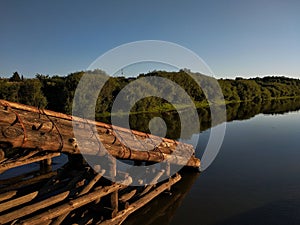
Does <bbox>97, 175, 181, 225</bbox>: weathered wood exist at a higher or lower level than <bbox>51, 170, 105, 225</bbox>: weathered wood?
lower

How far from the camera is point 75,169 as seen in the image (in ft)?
30.6

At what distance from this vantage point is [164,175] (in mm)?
11367

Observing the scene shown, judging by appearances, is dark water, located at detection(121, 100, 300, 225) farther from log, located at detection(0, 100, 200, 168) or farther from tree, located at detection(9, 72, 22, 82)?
tree, located at detection(9, 72, 22, 82)

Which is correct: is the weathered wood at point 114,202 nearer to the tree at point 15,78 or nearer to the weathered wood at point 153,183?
the weathered wood at point 153,183

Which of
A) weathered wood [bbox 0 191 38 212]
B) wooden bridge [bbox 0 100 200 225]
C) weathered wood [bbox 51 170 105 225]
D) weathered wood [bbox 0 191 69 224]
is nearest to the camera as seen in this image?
wooden bridge [bbox 0 100 200 225]

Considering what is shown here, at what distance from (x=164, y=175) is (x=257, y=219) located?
388 centimetres

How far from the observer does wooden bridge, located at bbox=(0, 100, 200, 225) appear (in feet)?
17.8

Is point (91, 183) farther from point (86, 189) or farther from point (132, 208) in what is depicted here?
point (132, 208)

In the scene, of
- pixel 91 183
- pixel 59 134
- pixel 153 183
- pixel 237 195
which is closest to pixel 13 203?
pixel 91 183

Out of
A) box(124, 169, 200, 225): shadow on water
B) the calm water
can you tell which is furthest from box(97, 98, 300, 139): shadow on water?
box(124, 169, 200, 225): shadow on water

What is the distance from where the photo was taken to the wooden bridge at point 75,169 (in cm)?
542

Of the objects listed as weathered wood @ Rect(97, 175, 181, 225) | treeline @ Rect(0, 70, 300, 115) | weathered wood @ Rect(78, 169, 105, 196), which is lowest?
weathered wood @ Rect(97, 175, 181, 225)

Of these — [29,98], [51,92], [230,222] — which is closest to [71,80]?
[51,92]

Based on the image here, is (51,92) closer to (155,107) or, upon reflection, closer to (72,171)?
(155,107)
